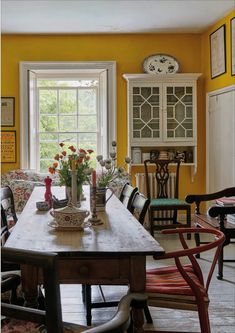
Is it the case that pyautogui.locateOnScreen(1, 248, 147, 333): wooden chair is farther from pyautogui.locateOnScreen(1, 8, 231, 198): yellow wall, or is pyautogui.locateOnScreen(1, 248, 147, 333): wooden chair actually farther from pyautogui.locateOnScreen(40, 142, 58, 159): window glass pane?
pyautogui.locateOnScreen(40, 142, 58, 159): window glass pane

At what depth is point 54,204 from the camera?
3.14 m

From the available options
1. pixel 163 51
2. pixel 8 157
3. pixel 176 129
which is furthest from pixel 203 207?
pixel 8 157

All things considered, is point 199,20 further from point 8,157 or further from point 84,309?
point 84,309

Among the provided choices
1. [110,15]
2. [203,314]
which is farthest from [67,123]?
[203,314]

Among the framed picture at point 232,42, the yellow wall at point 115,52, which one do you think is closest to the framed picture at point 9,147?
the yellow wall at point 115,52

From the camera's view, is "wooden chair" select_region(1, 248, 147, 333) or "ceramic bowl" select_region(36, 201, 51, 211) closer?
"wooden chair" select_region(1, 248, 147, 333)

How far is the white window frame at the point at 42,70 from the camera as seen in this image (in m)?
6.24

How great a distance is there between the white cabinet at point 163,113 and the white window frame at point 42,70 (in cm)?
27

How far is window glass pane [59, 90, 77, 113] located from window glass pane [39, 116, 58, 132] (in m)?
0.18

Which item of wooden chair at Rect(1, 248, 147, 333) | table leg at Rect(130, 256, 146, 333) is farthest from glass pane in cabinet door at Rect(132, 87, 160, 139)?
wooden chair at Rect(1, 248, 147, 333)

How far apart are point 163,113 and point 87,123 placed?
46.3 inches

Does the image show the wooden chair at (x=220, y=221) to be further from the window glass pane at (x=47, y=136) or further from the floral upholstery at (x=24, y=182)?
the window glass pane at (x=47, y=136)

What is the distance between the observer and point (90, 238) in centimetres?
227

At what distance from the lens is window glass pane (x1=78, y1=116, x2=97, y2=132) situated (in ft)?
21.6
